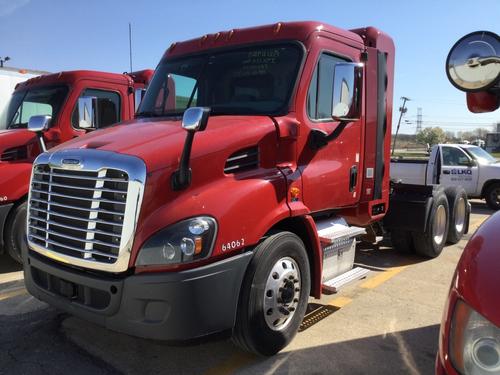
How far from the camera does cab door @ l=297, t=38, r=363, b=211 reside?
416cm

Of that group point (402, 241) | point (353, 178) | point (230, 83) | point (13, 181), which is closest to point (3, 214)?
point (13, 181)

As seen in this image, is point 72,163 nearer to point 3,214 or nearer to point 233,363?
point 233,363

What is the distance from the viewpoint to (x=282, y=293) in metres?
3.77

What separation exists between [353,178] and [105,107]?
158 inches

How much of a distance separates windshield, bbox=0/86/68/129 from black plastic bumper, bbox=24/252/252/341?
13.9 feet

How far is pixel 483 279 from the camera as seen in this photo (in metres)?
1.79

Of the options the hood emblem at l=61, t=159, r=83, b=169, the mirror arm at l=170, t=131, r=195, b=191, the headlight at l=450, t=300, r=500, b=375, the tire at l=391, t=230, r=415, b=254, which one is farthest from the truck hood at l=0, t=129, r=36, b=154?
the headlight at l=450, t=300, r=500, b=375

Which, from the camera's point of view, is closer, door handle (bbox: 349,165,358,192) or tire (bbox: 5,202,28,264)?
door handle (bbox: 349,165,358,192)

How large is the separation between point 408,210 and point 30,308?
4984mm

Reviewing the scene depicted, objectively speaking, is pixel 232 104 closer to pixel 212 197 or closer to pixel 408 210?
pixel 212 197

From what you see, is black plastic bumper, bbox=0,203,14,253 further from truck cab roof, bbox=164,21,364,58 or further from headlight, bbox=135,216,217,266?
headlight, bbox=135,216,217,266

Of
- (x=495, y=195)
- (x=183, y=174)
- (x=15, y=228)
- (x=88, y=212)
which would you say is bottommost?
(x=495, y=195)

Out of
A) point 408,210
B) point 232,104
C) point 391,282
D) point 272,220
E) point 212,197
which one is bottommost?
point 391,282

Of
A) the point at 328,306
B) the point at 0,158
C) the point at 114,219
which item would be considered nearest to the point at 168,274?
the point at 114,219
